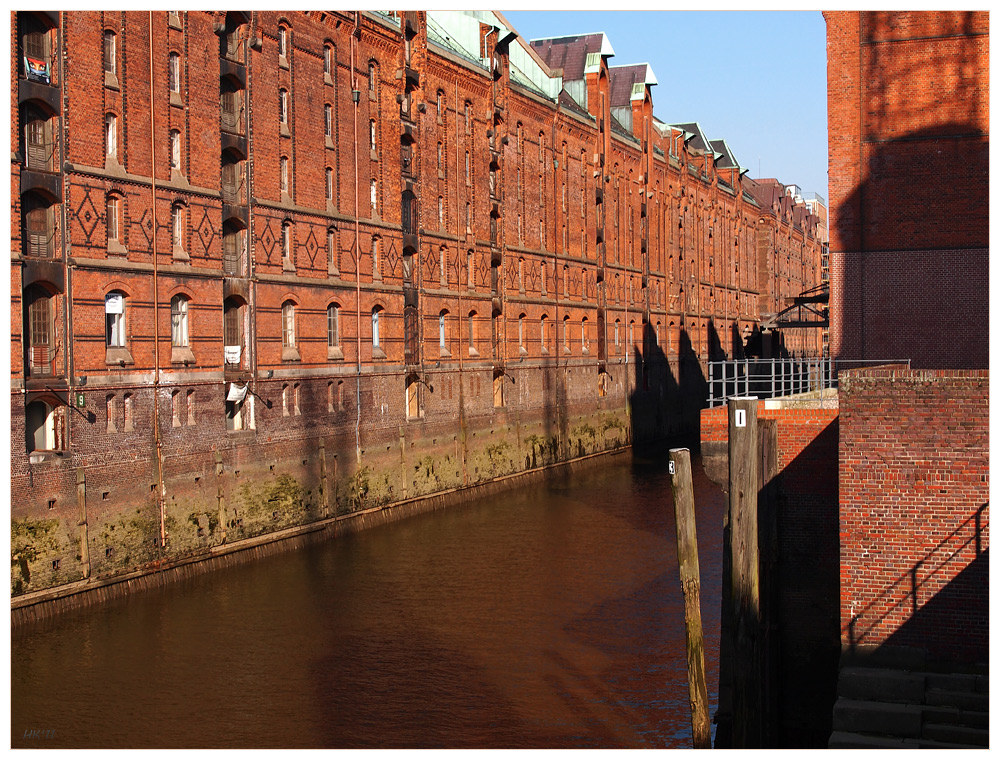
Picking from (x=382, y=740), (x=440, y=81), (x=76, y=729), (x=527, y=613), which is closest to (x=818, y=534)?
(x=382, y=740)

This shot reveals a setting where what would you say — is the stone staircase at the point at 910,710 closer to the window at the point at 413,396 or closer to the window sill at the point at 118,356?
the window sill at the point at 118,356

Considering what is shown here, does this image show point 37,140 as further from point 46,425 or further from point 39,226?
point 46,425

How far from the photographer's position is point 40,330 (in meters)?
20.2

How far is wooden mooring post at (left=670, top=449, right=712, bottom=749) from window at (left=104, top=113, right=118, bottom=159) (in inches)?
558

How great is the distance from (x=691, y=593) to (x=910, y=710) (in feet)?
8.01

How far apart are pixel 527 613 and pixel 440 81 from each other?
65.8 ft

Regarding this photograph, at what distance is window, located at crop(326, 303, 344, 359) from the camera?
2892 centimetres

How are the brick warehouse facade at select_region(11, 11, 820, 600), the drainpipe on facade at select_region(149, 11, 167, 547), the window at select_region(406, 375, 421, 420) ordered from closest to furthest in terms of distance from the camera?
the brick warehouse facade at select_region(11, 11, 820, 600) → the drainpipe on facade at select_region(149, 11, 167, 547) → the window at select_region(406, 375, 421, 420)

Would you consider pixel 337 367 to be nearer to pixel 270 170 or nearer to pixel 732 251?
pixel 270 170

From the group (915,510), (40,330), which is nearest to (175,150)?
(40,330)

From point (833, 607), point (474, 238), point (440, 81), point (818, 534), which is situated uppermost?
point (440, 81)

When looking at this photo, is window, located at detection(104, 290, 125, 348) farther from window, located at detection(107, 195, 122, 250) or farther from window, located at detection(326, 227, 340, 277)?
window, located at detection(326, 227, 340, 277)

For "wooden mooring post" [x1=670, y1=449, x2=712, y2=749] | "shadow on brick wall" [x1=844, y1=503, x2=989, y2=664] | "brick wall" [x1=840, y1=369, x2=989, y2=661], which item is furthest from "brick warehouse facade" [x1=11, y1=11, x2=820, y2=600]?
"shadow on brick wall" [x1=844, y1=503, x2=989, y2=664]

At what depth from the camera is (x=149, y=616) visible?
20.0m
